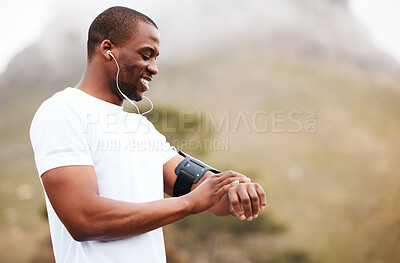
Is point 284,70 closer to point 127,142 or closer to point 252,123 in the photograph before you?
point 252,123

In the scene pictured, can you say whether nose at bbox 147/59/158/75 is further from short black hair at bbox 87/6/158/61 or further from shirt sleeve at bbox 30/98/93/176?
shirt sleeve at bbox 30/98/93/176

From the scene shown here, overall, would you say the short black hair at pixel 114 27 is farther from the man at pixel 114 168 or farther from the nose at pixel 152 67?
the nose at pixel 152 67

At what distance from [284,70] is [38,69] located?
32895mm

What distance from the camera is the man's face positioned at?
206 cm

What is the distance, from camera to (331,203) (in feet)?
135

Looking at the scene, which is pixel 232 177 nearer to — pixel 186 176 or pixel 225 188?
pixel 225 188

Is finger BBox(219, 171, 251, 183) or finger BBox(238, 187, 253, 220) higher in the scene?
finger BBox(219, 171, 251, 183)

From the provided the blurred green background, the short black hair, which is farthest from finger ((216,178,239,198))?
the blurred green background

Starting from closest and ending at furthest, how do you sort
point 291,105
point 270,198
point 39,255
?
1. point 39,255
2. point 270,198
3. point 291,105

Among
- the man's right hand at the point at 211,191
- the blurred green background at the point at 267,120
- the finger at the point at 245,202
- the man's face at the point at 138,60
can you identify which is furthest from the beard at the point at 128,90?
the blurred green background at the point at 267,120

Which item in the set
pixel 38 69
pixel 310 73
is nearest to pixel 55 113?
pixel 310 73

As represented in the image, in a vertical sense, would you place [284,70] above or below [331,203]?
above

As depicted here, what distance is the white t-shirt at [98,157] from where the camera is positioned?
172cm

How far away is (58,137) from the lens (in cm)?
172
